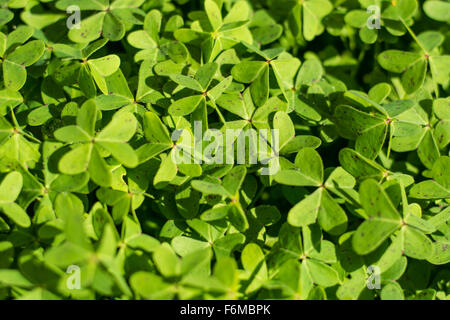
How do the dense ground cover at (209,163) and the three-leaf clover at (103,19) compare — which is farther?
the three-leaf clover at (103,19)

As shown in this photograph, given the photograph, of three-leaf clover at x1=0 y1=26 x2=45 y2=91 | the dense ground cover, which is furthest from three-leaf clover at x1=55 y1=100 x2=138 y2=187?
three-leaf clover at x1=0 y1=26 x2=45 y2=91

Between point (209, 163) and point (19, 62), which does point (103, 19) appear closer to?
point (19, 62)

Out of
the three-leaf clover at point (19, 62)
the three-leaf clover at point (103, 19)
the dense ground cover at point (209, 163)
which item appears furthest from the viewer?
the three-leaf clover at point (103, 19)

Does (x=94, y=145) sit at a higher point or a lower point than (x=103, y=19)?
lower

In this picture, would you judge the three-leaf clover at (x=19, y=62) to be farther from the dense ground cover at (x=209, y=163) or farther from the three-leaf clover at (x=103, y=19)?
the three-leaf clover at (x=103, y=19)

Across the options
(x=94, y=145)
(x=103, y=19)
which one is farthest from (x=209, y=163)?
(x=103, y=19)

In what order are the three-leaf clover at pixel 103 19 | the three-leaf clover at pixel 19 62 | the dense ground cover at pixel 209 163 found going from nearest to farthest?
the dense ground cover at pixel 209 163 → the three-leaf clover at pixel 19 62 → the three-leaf clover at pixel 103 19

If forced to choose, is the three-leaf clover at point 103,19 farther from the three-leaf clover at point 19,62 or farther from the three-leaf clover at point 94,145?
the three-leaf clover at point 94,145

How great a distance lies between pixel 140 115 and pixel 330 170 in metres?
0.71

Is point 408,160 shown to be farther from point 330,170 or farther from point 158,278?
point 158,278

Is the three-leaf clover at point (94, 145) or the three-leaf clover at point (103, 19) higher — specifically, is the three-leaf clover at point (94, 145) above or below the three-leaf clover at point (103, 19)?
below

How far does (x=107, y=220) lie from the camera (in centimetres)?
141

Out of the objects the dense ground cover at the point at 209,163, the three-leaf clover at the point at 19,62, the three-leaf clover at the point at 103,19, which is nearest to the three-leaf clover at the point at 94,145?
the dense ground cover at the point at 209,163
